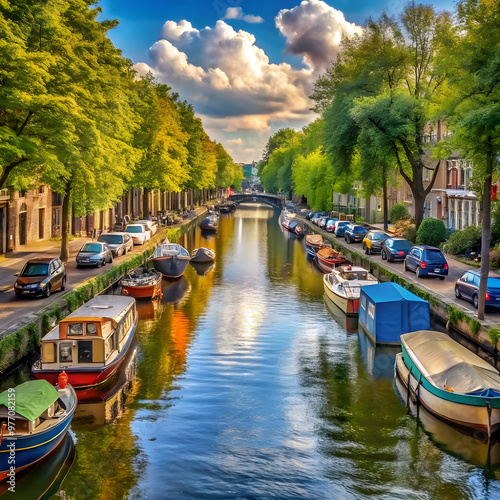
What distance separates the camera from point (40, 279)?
29859 mm

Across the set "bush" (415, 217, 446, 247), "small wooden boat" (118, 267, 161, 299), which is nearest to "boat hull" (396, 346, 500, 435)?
"small wooden boat" (118, 267, 161, 299)

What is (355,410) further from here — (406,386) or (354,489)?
(354,489)

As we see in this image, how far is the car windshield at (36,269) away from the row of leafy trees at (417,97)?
773 inches

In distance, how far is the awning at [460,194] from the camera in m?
52.2

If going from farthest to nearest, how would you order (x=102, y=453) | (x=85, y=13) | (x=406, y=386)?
(x=85, y=13) → (x=406, y=386) → (x=102, y=453)

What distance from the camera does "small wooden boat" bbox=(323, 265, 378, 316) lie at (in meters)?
33.8

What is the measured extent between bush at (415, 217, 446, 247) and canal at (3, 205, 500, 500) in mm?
21290

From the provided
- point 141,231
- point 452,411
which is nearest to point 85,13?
point 141,231

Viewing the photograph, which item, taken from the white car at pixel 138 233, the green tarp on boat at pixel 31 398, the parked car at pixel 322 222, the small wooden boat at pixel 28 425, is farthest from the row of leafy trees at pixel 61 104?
the parked car at pixel 322 222

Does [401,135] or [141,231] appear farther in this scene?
[141,231]

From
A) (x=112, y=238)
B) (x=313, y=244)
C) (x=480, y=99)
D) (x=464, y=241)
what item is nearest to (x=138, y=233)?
(x=112, y=238)

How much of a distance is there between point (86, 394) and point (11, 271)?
1829cm

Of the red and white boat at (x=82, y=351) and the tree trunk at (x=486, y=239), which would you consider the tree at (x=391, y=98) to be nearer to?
the tree trunk at (x=486, y=239)

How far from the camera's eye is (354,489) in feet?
49.5
